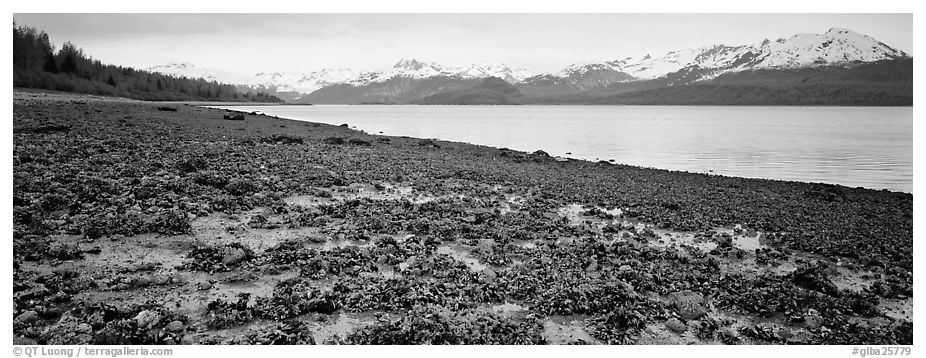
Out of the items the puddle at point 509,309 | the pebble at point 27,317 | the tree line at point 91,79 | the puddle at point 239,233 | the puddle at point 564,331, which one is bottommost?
the puddle at point 564,331

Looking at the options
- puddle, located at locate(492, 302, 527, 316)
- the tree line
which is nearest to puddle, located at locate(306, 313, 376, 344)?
puddle, located at locate(492, 302, 527, 316)

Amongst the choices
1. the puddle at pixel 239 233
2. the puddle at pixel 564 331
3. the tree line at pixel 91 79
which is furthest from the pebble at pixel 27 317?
the tree line at pixel 91 79

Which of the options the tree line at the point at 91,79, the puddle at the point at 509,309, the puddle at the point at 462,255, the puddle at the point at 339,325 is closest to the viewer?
the puddle at the point at 339,325

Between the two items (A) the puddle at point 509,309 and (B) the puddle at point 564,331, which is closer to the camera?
(B) the puddle at point 564,331

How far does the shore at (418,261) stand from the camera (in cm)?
685

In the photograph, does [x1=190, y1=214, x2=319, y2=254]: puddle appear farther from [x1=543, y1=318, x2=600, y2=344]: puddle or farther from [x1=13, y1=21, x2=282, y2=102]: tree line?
[x1=13, y1=21, x2=282, y2=102]: tree line

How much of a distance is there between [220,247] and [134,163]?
9.90m

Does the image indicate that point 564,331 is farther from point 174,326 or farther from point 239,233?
point 239,233

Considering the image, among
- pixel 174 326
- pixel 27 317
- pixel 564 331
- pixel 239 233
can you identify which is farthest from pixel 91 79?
pixel 564 331

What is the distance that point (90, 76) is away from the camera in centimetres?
11294

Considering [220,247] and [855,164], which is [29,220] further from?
[855,164]

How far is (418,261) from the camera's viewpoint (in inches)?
362

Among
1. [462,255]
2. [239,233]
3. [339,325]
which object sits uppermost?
[239,233]

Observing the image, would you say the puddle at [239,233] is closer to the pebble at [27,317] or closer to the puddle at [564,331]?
the pebble at [27,317]
